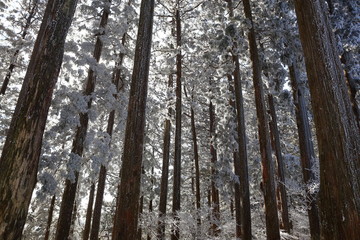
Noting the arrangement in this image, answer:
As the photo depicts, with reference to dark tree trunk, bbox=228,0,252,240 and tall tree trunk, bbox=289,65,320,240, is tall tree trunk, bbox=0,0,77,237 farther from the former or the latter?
tall tree trunk, bbox=289,65,320,240

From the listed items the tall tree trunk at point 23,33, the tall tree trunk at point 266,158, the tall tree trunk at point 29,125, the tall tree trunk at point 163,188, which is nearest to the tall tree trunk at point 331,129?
the tall tree trunk at point 266,158

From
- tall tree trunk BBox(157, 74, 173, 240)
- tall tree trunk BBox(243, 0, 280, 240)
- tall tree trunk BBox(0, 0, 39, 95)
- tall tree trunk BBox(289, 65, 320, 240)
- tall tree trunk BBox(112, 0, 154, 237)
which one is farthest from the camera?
tall tree trunk BBox(0, 0, 39, 95)

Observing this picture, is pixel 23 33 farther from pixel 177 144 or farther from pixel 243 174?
pixel 243 174

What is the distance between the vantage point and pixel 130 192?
18.5 ft

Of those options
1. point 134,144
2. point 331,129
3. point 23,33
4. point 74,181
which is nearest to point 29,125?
point 134,144

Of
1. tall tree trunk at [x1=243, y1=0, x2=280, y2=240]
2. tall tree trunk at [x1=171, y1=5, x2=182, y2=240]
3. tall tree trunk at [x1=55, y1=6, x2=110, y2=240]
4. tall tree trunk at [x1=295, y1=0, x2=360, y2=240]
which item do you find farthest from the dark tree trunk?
tall tree trunk at [x1=295, y1=0, x2=360, y2=240]

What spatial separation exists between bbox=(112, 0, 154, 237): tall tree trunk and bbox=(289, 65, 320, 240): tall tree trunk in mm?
6902

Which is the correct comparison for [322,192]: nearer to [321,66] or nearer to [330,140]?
[330,140]

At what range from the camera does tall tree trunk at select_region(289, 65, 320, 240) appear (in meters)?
9.84

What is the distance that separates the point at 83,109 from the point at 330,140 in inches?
315

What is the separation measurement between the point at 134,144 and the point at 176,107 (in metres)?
7.79

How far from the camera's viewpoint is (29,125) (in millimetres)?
4957

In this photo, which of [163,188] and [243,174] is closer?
[243,174]

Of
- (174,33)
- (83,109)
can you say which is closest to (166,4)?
(174,33)
